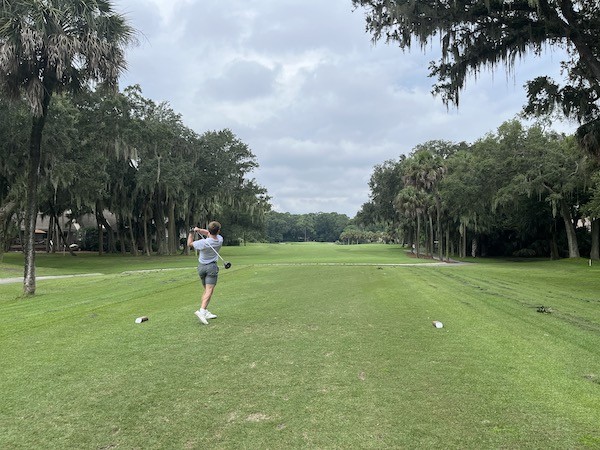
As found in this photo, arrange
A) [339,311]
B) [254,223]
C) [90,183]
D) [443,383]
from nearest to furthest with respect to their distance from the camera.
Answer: [443,383]
[339,311]
[90,183]
[254,223]

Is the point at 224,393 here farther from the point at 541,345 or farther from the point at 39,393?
the point at 541,345

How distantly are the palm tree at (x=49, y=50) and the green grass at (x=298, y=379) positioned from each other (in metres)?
6.61

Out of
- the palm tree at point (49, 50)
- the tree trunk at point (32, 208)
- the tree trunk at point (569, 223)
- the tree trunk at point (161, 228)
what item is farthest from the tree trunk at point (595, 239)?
the tree trunk at point (161, 228)

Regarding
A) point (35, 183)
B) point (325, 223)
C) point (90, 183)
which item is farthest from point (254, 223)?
point (325, 223)

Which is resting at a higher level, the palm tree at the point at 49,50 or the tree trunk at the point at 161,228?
the palm tree at the point at 49,50

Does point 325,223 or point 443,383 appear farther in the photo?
point 325,223

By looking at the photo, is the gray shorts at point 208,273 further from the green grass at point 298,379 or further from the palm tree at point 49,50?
the palm tree at point 49,50

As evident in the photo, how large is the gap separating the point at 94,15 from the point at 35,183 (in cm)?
521

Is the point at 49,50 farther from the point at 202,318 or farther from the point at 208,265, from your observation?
the point at 202,318

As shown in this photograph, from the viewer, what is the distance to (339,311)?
369 inches

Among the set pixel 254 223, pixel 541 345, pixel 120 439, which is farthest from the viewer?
pixel 254 223

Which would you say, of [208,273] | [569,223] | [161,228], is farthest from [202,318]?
[161,228]

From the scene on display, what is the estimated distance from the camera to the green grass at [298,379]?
146 inches

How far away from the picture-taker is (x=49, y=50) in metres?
12.3
